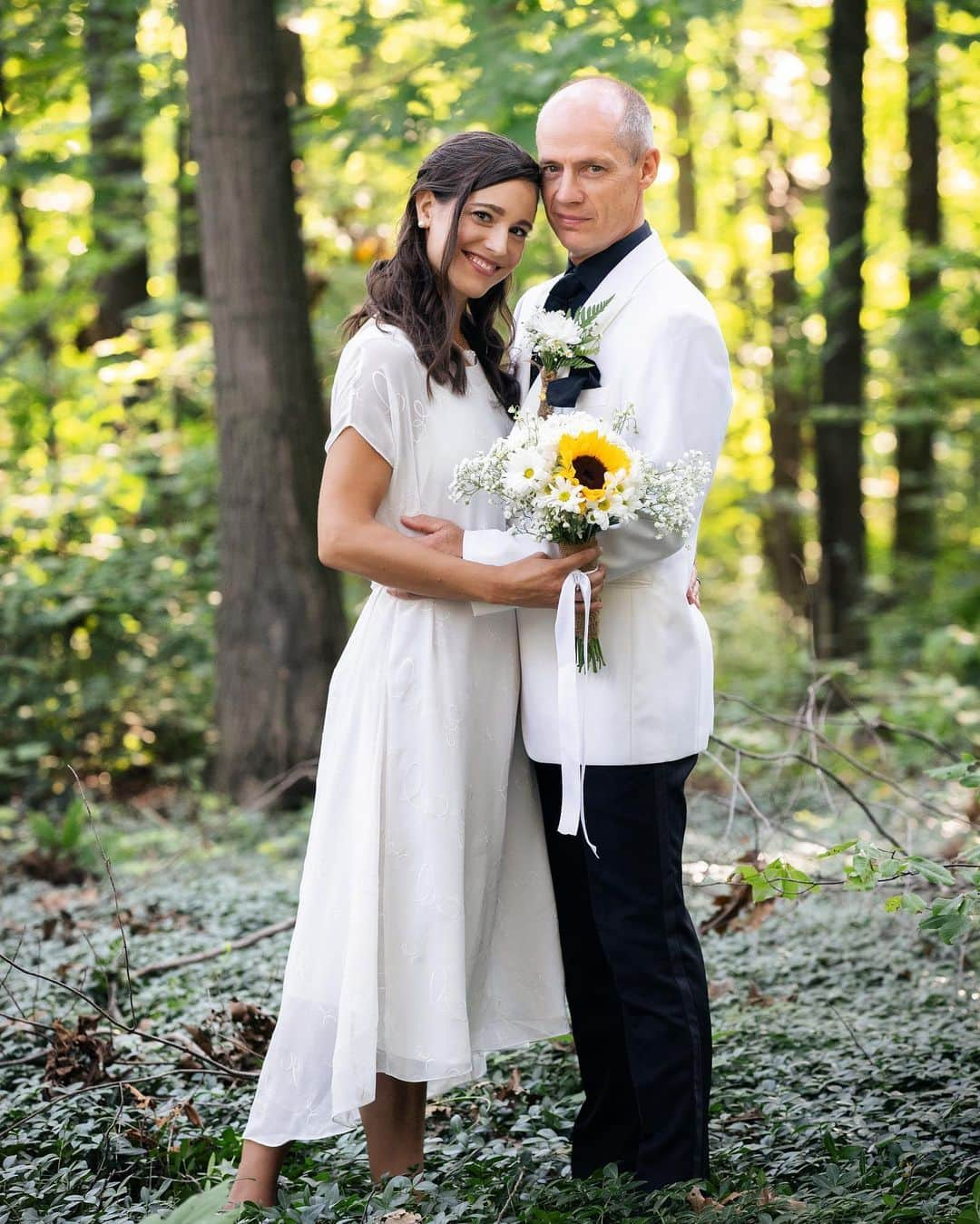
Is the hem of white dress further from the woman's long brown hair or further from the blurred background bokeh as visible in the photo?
the blurred background bokeh

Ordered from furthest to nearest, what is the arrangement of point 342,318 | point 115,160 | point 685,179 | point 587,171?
point 685,179 → point 115,160 → point 342,318 → point 587,171

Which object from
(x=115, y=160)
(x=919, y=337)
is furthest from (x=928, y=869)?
(x=115, y=160)

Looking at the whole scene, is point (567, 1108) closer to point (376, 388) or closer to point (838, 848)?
point (838, 848)

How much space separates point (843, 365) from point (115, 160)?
670 cm

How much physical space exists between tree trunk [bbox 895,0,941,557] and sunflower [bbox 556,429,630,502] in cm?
927

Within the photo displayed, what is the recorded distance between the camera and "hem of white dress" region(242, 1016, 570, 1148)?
9.40 ft

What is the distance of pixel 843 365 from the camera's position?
9953 mm

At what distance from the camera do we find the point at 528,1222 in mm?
2744

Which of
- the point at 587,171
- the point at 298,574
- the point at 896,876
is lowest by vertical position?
the point at 896,876

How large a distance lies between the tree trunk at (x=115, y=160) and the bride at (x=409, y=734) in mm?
6134

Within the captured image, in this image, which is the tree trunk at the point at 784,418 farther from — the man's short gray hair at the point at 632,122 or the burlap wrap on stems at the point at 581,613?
the burlap wrap on stems at the point at 581,613

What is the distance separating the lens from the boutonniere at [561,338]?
2.79m

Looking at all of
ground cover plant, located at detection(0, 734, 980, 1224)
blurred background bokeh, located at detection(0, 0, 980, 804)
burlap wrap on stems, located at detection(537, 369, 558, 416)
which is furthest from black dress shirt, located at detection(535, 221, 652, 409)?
ground cover plant, located at detection(0, 734, 980, 1224)

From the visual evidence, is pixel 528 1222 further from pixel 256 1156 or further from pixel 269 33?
pixel 269 33
